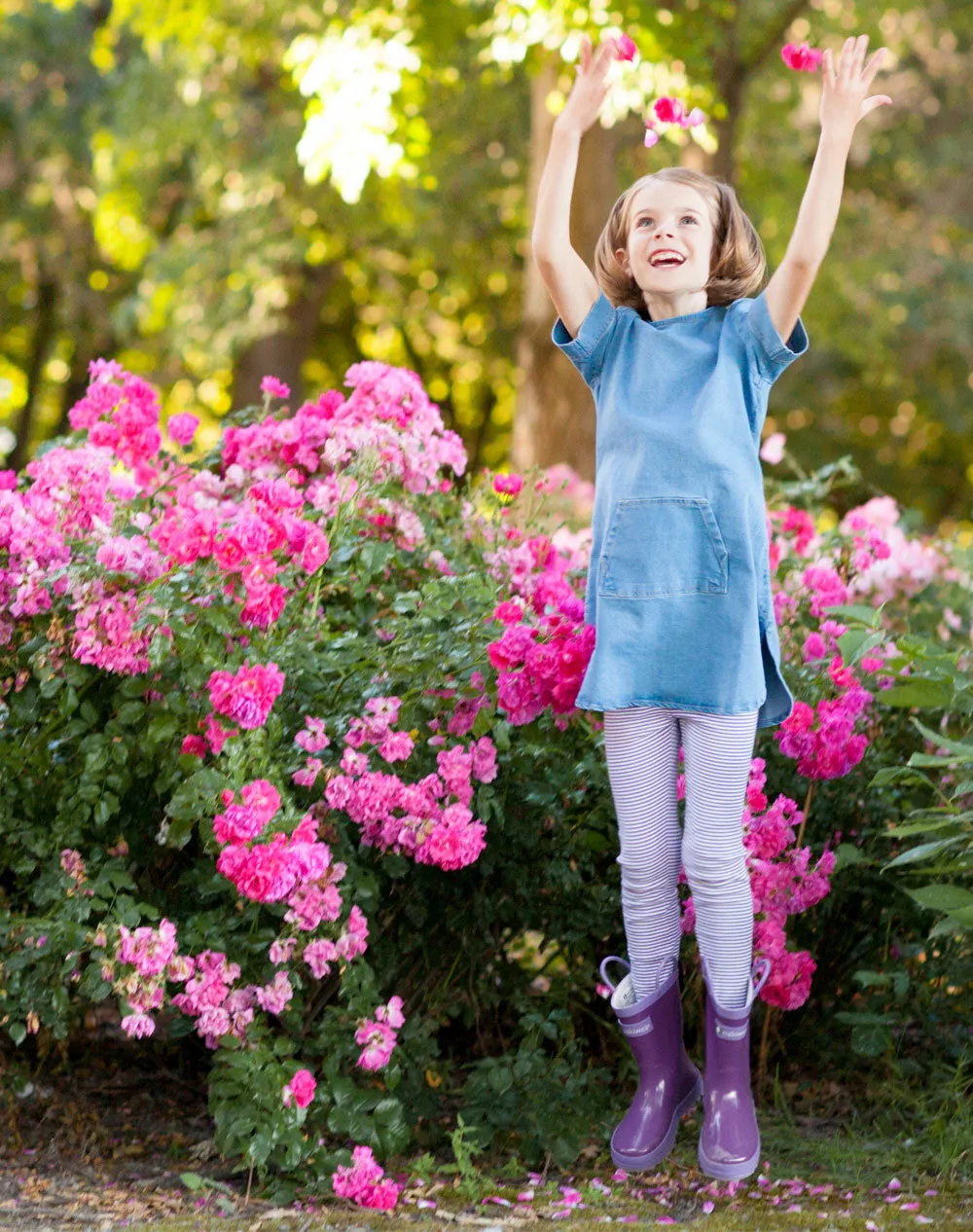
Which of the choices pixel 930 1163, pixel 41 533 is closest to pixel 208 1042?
pixel 41 533

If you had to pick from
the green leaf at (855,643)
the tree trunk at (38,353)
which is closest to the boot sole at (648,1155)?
the green leaf at (855,643)

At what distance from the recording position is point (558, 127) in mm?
2850

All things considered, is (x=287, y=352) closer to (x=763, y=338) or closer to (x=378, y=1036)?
(x=763, y=338)

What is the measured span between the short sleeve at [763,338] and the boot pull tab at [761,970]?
1.16 m

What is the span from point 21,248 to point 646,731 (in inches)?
607

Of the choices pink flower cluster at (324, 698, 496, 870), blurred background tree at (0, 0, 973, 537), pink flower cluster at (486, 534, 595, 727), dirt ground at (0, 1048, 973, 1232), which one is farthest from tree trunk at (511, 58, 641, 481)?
dirt ground at (0, 1048, 973, 1232)

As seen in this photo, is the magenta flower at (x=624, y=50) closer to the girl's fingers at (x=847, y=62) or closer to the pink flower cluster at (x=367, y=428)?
the girl's fingers at (x=847, y=62)

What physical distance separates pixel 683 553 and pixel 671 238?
62 centimetres

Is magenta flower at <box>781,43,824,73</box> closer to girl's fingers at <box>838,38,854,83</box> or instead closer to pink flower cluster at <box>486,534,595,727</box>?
girl's fingers at <box>838,38,854,83</box>

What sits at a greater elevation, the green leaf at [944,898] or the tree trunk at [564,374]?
the tree trunk at [564,374]

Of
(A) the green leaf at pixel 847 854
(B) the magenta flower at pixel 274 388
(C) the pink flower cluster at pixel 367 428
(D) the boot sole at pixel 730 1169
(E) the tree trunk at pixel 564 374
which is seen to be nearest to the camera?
(D) the boot sole at pixel 730 1169

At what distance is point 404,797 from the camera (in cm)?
285

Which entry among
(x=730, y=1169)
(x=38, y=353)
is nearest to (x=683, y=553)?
(x=730, y=1169)

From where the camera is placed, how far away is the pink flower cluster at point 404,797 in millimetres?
2852
